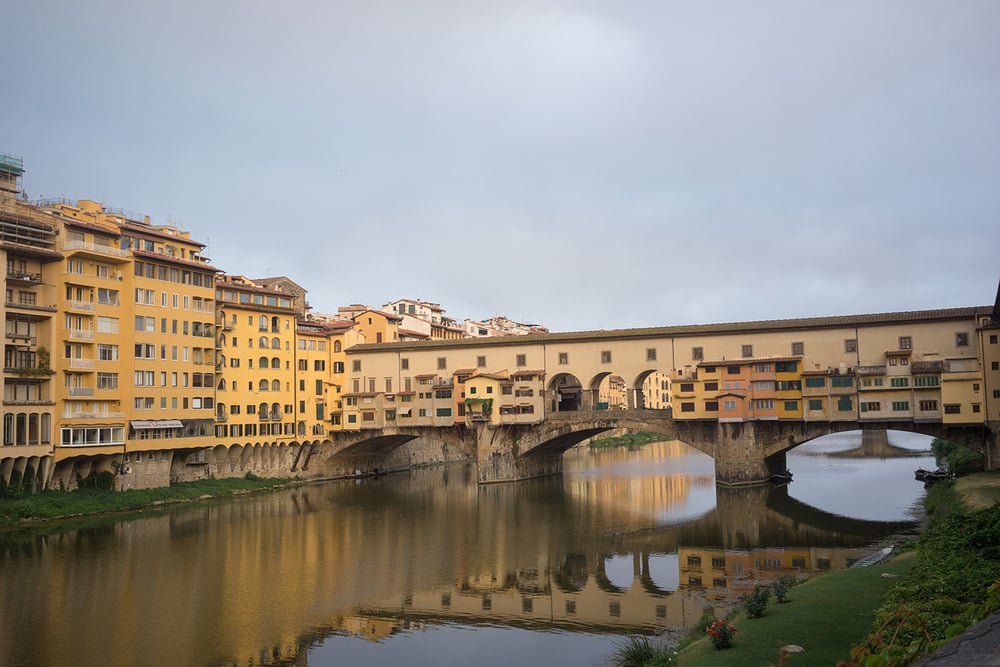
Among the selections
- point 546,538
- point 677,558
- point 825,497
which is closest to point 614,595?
point 677,558

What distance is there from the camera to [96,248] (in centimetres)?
4553

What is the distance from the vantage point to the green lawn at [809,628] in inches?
558

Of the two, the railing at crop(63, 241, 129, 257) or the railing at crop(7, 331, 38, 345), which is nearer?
the railing at crop(7, 331, 38, 345)

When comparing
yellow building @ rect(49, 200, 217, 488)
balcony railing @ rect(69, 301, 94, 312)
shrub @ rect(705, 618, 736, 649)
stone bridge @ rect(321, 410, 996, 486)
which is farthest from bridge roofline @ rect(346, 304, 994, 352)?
shrub @ rect(705, 618, 736, 649)

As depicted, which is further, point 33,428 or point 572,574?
point 33,428

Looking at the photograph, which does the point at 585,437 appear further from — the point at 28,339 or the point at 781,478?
the point at 28,339

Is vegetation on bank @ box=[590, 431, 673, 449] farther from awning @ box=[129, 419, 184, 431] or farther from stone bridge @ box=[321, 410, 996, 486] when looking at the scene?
awning @ box=[129, 419, 184, 431]

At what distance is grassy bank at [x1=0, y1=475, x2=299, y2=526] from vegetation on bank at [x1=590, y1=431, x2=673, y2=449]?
51.8 m

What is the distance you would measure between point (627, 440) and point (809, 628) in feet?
284

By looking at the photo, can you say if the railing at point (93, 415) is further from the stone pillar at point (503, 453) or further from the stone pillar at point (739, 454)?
the stone pillar at point (739, 454)

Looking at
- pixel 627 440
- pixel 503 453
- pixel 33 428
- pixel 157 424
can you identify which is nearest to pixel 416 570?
pixel 33 428

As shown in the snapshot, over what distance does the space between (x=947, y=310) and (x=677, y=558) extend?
28.3m

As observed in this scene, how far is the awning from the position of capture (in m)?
47.0

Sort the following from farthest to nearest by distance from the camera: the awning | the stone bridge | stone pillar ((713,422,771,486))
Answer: stone pillar ((713,422,771,486)) → the stone bridge → the awning
